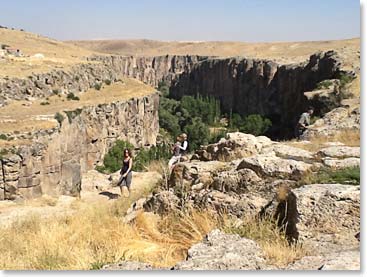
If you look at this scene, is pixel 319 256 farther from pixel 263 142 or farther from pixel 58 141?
pixel 58 141

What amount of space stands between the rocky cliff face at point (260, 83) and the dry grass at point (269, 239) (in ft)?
90.9

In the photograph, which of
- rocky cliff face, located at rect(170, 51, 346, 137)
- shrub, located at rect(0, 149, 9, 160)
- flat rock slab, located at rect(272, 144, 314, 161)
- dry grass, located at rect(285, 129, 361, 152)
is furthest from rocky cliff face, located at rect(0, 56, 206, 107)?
flat rock slab, located at rect(272, 144, 314, 161)

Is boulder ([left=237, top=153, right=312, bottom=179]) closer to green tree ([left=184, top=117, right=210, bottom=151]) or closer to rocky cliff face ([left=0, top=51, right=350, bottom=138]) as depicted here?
rocky cliff face ([left=0, top=51, right=350, bottom=138])

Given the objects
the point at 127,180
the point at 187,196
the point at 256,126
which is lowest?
the point at 256,126

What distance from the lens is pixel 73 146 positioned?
3238 cm

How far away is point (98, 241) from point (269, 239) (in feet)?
6.14

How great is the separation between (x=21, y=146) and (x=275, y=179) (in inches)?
806

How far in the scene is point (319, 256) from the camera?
14.2 ft

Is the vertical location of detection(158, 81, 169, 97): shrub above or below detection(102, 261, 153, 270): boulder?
below

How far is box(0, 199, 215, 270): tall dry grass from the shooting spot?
193 inches

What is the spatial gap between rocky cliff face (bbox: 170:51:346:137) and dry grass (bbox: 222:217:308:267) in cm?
2770

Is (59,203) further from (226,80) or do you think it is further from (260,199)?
(226,80)

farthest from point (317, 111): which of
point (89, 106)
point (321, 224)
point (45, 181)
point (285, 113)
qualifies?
point (285, 113)

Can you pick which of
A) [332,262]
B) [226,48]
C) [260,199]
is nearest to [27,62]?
[260,199]
